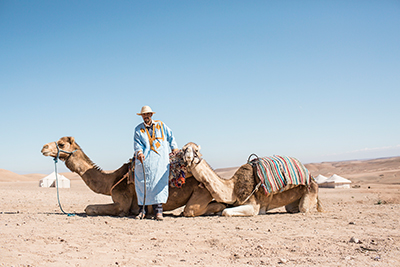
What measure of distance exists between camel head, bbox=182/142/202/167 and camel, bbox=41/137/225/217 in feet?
2.07

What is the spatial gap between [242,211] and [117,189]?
2.97m

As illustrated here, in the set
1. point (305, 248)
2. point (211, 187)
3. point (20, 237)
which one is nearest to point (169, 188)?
point (211, 187)

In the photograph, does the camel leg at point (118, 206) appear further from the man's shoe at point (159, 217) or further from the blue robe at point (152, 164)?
the man's shoe at point (159, 217)

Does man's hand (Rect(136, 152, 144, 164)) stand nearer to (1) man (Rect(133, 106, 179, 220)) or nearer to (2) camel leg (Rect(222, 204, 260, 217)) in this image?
(1) man (Rect(133, 106, 179, 220))

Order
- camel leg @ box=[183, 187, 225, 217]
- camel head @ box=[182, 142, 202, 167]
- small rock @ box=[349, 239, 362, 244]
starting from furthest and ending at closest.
Answer: camel leg @ box=[183, 187, 225, 217] < camel head @ box=[182, 142, 202, 167] < small rock @ box=[349, 239, 362, 244]

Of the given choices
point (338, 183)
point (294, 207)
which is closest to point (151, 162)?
point (294, 207)

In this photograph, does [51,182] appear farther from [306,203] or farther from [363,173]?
[363,173]

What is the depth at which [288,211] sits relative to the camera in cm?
880

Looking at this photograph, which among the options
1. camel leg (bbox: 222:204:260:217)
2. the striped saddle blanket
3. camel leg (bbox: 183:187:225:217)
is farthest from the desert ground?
the striped saddle blanket

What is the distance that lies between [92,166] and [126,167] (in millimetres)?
832

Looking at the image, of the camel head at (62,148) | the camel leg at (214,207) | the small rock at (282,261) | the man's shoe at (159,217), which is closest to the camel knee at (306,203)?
the camel leg at (214,207)

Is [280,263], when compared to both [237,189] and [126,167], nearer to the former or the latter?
[237,189]

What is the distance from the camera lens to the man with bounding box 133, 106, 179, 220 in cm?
777

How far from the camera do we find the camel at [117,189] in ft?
26.1
